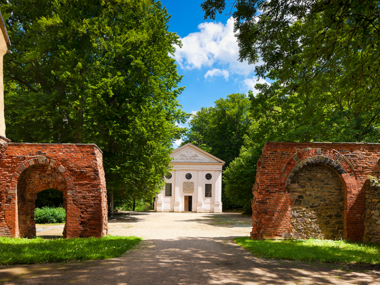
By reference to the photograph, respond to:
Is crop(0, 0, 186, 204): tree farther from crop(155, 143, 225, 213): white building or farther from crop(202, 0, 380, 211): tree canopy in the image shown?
crop(155, 143, 225, 213): white building

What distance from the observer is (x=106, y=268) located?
6398 mm

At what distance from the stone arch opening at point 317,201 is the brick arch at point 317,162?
0.11 meters

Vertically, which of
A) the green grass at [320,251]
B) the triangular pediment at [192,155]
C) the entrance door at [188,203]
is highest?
the triangular pediment at [192,155]

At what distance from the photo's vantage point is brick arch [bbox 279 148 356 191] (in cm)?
1096

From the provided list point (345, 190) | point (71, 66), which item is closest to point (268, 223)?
point (345, 190)

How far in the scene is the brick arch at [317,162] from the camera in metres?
11.0

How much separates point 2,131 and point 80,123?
776 cm

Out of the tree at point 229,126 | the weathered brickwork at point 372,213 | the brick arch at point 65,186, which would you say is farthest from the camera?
the tree at point 229,126

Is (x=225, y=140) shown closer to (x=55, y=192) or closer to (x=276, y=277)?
(x=55, y=192)

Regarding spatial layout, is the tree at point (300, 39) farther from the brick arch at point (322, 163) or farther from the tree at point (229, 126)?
the tree at point (229, 126)

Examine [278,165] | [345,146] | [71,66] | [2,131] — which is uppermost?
[71,66]

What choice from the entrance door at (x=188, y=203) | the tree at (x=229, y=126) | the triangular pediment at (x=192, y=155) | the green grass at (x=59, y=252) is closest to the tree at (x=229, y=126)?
the tree at (x=229, y=126)

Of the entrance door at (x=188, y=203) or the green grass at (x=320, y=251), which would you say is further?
the entrance door at (x=188, y=203)

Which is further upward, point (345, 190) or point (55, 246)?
point (345, 190)
